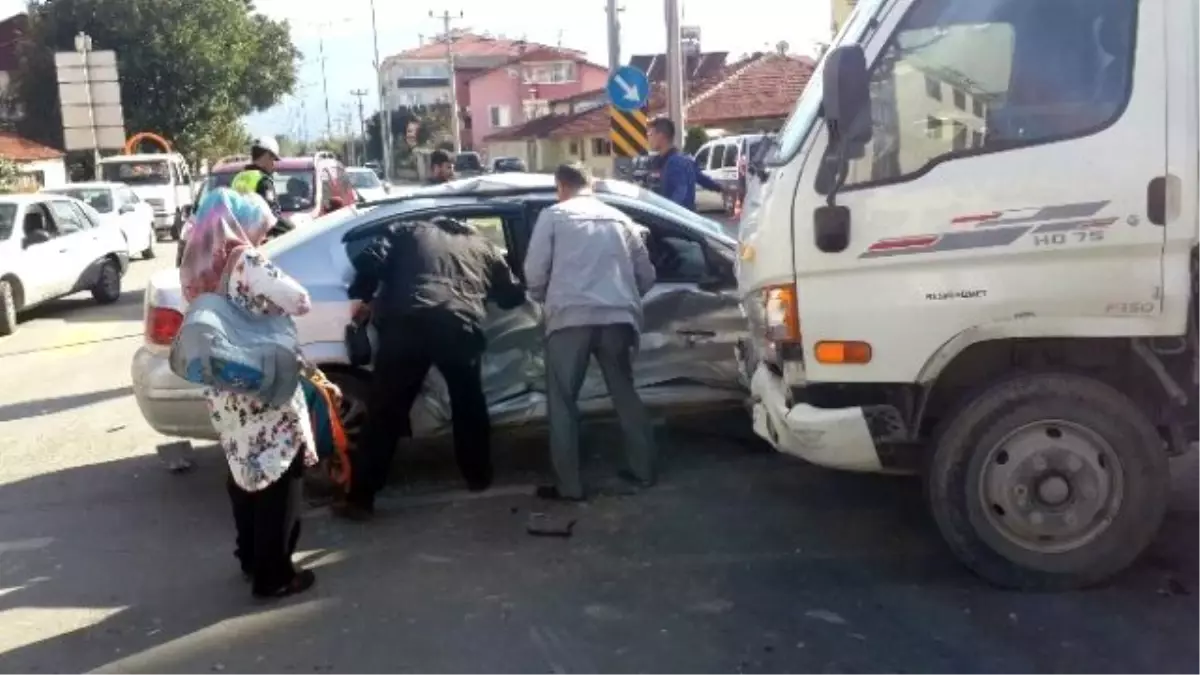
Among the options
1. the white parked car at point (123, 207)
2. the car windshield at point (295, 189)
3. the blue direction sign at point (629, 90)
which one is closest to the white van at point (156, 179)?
the white parked car at point (123, 207)

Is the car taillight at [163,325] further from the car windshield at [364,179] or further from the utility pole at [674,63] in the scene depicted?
the car windshield at [364,179]

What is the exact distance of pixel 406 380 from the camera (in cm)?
629

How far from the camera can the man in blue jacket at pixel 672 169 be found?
9820 mm

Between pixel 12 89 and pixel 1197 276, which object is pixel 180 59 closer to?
pixel 12 89

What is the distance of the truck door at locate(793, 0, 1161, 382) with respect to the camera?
15.3 feet

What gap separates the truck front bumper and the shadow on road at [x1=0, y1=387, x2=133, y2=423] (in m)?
6.38

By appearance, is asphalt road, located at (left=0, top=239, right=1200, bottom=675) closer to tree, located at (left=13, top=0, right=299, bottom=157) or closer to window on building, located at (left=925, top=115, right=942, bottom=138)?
window on building, located at (left=925, top=115, right=942, bottom=138)

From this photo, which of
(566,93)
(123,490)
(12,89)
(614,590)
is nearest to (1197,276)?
(614,590)

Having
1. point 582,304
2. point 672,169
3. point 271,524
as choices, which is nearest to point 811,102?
point 582,304

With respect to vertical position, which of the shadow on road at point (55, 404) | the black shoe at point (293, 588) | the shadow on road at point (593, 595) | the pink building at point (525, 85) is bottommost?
the shadow on road at point (593, 595)

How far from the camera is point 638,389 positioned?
6.82 meters

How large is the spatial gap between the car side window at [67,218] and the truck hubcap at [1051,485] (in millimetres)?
13572

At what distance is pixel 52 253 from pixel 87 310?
1.41 meters

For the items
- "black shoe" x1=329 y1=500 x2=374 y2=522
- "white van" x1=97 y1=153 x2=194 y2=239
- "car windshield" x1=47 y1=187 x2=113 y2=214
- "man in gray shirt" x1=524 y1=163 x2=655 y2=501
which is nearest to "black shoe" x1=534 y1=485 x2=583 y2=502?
"man in gray shirt" x1=524 y1=163 x2=655 y2=501
